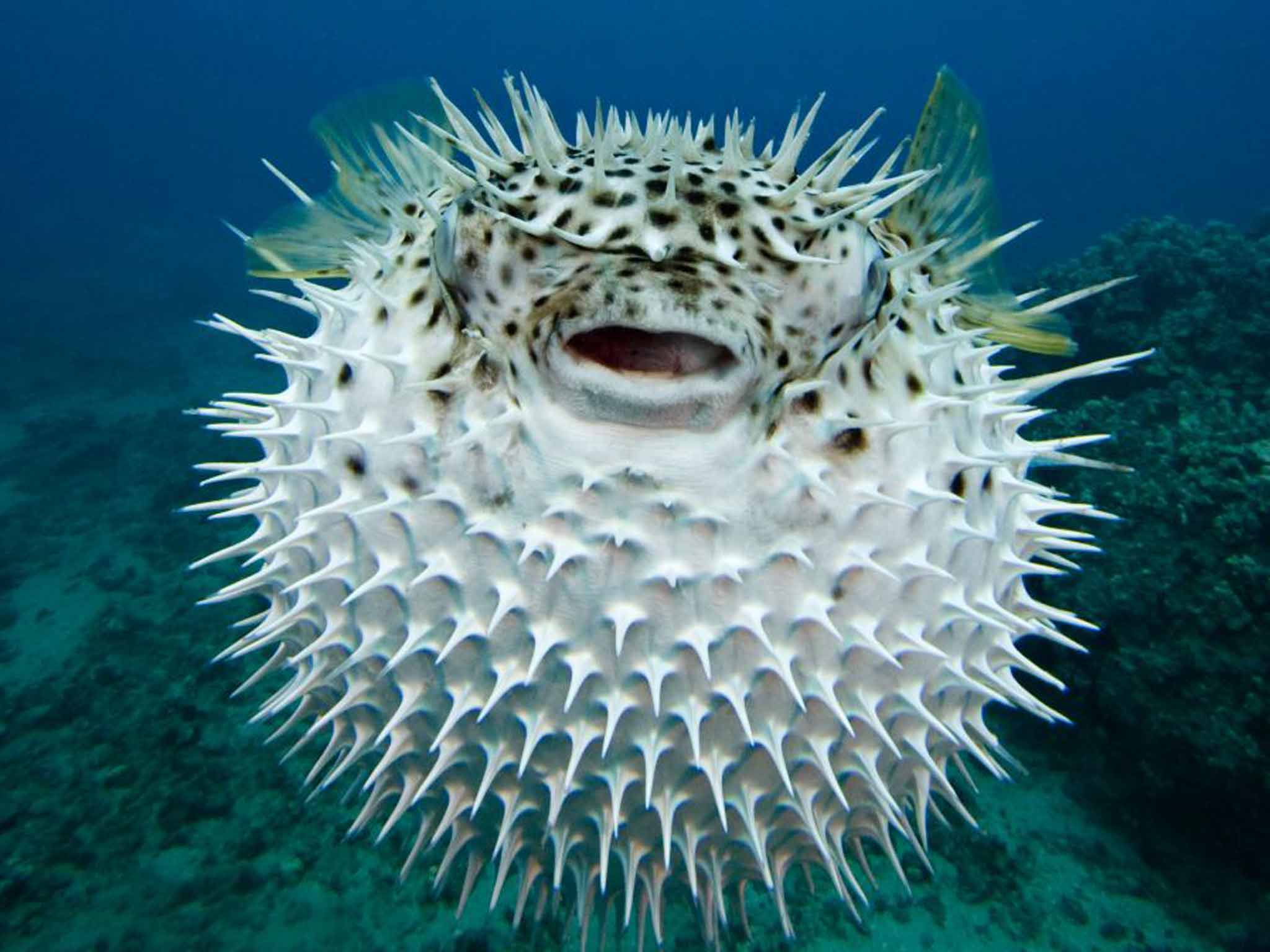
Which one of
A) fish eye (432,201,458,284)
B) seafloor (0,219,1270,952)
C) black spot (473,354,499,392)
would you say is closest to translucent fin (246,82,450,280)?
fish eye (432,201,458,284)

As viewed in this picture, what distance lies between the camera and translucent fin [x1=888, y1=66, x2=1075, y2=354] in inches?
54.3

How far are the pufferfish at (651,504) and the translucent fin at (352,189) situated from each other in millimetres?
194

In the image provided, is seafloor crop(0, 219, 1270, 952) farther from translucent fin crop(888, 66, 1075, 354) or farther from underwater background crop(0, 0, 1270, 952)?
translucent fin crop(888, 66, 1075, 354)

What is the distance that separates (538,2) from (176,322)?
7062 cm

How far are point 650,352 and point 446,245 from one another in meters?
0.35

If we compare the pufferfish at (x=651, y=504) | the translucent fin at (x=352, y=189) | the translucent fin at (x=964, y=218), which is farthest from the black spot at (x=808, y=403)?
the translucent fin at (x=352, y=189)

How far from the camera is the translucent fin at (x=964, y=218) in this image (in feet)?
4.52

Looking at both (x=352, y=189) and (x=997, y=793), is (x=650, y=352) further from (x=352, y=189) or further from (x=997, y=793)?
(x=997, y=793)

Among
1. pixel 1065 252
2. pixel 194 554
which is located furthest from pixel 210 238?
pixel 1065 252

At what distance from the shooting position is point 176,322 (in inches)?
635

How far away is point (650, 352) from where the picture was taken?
0.89 m

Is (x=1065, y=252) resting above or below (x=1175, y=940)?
above

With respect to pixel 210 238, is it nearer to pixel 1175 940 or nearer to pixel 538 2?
pixel 1175 940

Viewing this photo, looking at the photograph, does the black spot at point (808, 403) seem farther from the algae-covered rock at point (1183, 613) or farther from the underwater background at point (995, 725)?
the algae-covered rock at point (1183, 613)
